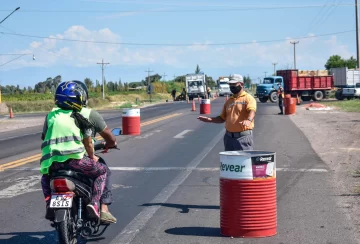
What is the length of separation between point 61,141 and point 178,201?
376 centimetres

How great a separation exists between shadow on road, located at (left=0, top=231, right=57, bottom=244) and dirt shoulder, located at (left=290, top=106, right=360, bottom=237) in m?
3.66

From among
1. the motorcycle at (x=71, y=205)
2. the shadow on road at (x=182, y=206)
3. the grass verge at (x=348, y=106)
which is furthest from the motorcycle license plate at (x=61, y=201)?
the grass verge at (x=348, y=106)

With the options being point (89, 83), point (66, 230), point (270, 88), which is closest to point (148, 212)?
point (66, 230)

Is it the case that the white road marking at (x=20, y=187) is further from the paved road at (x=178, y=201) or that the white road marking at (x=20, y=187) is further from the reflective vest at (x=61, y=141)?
the reflective vest at (x=61, y=141)

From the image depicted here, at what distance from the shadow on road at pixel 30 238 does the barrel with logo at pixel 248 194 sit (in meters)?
2.08

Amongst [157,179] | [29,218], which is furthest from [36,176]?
[29,218]

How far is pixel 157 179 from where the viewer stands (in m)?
12.4

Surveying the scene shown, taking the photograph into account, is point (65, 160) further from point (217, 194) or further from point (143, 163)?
point (143, 163)

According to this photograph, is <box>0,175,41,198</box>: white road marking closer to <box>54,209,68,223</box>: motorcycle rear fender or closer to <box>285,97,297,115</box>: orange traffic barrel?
<box>54,209,68,223</box>: motorcycle rear fender

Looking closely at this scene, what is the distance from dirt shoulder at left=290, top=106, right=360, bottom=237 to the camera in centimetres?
986

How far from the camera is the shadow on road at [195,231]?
782cm

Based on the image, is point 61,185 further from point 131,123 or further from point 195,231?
point 131,123

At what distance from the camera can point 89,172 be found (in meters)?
6.78

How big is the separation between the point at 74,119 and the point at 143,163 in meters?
8.38
